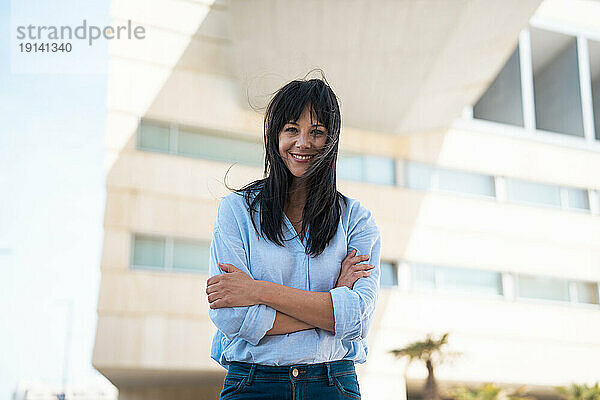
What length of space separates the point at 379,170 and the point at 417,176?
0.52m

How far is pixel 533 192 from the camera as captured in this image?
8781 mm

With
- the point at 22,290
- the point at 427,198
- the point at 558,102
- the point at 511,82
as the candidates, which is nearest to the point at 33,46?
the point at 22,290

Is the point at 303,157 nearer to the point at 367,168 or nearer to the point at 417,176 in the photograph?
the point at 367,168

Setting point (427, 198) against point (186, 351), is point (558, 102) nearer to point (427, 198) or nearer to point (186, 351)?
point (427, 198)

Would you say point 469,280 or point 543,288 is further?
point 543,288

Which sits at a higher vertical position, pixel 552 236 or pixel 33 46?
pixel 33 46

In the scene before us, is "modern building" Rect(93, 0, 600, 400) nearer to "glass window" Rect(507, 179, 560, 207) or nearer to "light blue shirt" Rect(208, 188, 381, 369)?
"glass window" Rect(507, 179, 560, 207)

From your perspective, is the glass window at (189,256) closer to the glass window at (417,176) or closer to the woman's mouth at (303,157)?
the glass window at (417,176)

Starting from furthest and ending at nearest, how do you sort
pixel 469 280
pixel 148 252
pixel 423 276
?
pixel 469 280 → pixel 423 276 → pixel 148 252

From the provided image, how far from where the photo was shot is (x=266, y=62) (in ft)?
20.6

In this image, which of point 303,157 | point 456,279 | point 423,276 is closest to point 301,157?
point 303,157

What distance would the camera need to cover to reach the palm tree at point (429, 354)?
7637 millimetres

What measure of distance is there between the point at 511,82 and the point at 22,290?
6621 millimetres

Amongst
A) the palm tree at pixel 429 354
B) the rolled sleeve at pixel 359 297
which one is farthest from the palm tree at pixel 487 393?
the rolled sleeve at pixel 359 297
